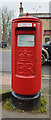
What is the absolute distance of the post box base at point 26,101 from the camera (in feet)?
8.37

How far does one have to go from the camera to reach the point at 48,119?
2369 mm

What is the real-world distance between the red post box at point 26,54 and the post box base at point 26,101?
0.03m

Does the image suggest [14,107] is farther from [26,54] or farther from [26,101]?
[26,54]

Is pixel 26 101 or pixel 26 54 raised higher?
pixel 26 54

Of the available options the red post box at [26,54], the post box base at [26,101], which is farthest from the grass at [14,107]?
the red post box at [26,54]

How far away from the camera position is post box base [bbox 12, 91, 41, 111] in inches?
100

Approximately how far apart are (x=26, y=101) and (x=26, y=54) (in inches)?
40.4

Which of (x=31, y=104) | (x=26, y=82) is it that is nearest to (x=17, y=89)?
(x=26, y=82)

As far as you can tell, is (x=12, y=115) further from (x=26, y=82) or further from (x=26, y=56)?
(x=26, y=56)

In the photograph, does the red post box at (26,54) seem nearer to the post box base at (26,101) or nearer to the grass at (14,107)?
the post box base at (26,101)

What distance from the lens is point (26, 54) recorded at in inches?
94.6

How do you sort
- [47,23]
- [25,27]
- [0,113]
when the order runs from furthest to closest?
1. [47,23]
2. [0,113]
3. [25,27]

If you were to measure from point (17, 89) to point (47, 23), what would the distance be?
74.3ft

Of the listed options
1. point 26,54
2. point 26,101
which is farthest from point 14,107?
point 26,54
